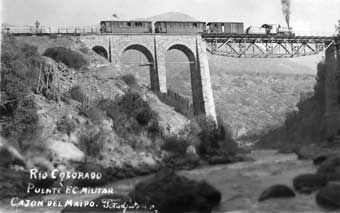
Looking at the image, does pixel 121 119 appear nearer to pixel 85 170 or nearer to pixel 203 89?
pixel 85 170

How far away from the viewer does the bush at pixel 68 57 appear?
1286 inches

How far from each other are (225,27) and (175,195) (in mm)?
33107

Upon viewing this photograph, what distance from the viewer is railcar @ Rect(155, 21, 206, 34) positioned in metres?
41.2

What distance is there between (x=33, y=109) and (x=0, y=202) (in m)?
8.65

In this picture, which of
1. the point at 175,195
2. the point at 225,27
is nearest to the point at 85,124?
the point at 175,195

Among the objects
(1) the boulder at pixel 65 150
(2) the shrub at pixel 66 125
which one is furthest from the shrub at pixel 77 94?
(1) the boulder at pixel 65 150

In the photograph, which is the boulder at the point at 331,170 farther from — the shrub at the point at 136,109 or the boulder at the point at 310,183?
the shrub at the point at 136,109

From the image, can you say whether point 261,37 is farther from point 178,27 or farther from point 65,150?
point 65,150

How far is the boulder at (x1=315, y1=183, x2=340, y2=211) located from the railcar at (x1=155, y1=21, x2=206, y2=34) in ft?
98.5

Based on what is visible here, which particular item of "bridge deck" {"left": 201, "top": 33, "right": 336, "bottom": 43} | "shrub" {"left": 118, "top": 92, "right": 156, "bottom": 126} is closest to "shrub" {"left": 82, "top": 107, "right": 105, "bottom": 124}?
"shrub" {"left": 118, "top": 92, "right": 156, "bottom": 126}

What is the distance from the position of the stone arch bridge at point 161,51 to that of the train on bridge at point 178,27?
934 millimetres

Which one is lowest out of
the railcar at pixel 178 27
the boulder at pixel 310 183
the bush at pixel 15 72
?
the boulder at pixel 310 183

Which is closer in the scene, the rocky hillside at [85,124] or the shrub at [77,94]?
the rocky hillside at [85,124]

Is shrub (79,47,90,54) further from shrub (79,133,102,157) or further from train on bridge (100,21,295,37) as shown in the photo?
shrub (79,133,102,157)
